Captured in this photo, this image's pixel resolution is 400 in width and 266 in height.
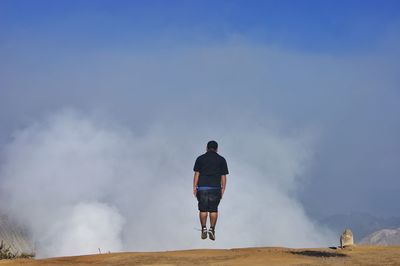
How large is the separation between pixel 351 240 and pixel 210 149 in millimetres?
5284

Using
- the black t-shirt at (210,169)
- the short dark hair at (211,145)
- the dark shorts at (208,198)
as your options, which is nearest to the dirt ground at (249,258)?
the dark shorts at (208,198)

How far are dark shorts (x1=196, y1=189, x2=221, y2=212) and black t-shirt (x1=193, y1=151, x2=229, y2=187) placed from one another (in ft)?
0.68

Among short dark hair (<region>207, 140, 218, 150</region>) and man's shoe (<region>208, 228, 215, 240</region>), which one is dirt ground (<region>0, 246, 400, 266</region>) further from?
short dark hair (<region>207, 140, 218, 150</region>)

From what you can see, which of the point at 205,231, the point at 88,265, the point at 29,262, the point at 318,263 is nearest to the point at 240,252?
the point at 205,231

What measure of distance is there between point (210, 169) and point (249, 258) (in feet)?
10.7

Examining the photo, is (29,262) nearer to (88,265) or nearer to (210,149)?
(88,265)

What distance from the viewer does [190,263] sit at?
13531 millimetres

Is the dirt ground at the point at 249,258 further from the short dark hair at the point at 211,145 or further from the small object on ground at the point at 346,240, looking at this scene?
the short dark hair at the point at 211,145

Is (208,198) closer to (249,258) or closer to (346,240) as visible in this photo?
(249,258)

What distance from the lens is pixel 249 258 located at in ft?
46.8

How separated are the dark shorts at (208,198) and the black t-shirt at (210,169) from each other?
21cm

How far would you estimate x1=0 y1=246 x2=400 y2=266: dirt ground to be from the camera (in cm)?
1348

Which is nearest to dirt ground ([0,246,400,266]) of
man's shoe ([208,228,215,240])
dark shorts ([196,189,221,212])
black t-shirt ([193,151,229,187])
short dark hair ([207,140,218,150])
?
man's shoe ([208,228,215,240])

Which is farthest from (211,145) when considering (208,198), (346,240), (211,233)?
(346,240)
